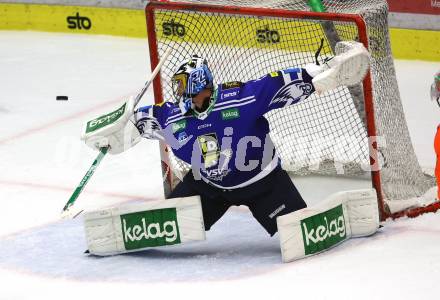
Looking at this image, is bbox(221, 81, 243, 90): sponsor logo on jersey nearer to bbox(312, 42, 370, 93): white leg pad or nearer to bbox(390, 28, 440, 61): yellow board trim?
bbox(312, 42, 370, 93): white leg pad

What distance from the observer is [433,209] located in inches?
216

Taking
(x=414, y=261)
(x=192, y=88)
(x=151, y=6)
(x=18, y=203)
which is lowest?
(x=414, y=261)

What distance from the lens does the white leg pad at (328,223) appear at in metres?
4.89

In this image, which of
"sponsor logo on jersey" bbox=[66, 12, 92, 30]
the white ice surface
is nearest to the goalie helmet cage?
the white ice surface

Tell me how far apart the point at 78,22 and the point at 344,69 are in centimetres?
517

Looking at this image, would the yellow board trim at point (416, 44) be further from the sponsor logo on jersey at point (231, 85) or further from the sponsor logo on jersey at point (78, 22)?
the sponsor logo on jersey at point (231, 85)

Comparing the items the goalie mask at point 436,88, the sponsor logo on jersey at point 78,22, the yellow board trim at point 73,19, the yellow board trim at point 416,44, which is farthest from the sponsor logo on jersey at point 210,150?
the sponsor logo on jersey at point 78,22

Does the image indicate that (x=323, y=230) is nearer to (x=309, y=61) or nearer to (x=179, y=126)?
(x=179, y=126)

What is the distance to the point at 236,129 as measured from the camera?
16.4 feet

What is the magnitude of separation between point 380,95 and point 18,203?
6.25ft

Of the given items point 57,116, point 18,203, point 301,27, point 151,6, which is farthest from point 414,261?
point 57,116

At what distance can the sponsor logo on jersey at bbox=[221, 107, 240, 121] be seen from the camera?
500 cm

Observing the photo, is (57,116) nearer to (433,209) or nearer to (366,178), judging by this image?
(366,178)

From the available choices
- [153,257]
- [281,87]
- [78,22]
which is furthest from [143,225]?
[78,22]
